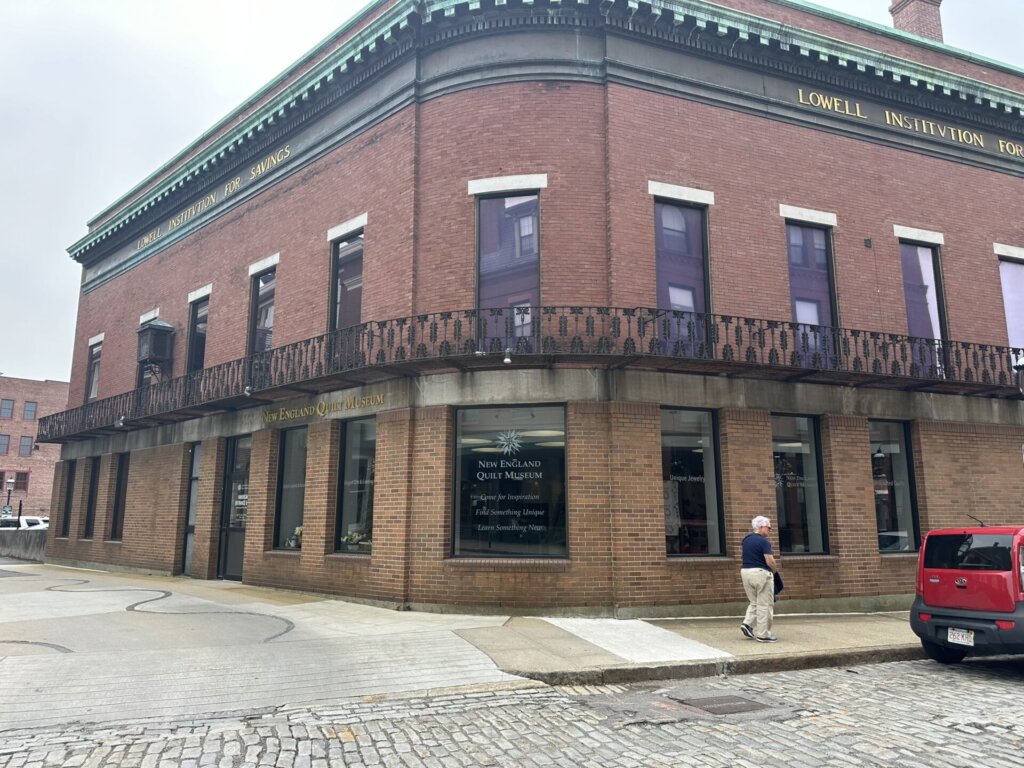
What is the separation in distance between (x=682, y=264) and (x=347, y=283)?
263 inches

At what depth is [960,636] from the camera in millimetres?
8258

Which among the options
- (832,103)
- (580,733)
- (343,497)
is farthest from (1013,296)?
(580,733)

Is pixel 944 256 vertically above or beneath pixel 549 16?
beneath

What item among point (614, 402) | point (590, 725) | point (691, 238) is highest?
point (691, 238)

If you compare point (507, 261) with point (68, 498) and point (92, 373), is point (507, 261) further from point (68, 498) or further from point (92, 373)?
point (68, 498)

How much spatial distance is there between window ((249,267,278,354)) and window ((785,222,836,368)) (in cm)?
1115

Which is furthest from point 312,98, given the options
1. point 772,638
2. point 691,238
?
point 772,638

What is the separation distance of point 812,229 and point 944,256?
328 cm

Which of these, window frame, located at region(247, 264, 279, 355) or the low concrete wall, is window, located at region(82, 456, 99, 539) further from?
window frame, located at region(247, 264, 279, 355)

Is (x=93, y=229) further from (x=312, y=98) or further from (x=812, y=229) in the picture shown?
(x=812, y=229)

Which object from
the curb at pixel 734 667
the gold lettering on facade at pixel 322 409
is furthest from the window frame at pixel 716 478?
the gold lettering on facade at pixel 322 409

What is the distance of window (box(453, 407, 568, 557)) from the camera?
11734 millimetres

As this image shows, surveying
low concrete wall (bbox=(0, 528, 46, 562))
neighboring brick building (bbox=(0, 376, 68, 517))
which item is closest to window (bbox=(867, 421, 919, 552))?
low concrete wall (bbox=(0, 528, 46, 562))

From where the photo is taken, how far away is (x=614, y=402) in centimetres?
1183
